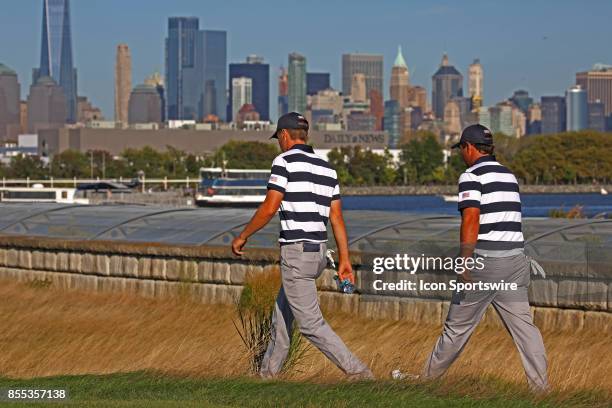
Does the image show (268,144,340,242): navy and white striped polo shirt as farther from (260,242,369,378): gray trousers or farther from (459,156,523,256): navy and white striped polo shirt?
(459,156,523,256): navy and white striped polo shirt

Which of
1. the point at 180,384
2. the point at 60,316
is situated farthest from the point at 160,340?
the point at 180,384

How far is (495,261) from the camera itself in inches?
434

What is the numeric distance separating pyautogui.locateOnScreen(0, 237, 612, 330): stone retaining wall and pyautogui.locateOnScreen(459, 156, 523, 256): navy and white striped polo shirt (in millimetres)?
3956

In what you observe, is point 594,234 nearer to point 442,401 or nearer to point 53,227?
point 442,401

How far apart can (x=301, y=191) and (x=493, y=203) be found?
1.50 meters

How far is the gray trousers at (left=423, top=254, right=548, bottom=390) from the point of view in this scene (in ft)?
35.9

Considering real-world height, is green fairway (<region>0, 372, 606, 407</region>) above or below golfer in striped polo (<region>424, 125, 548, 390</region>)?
below

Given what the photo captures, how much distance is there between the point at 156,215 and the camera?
2377 cm

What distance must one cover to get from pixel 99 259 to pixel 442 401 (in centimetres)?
1196

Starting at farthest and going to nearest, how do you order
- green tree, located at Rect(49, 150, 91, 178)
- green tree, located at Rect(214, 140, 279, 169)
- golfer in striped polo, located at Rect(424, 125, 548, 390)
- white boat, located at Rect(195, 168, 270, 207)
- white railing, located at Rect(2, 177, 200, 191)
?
green tree, located at Rect(214, 140, 279, 169), green tree, located at Rect(49, 150, 91, 178), white railing, located at Rect(2, 177, 200, 191), white boat, located at Rect(195, 168, 270, 207), golfer in striped polo, located at Rect(424, 125, 548, 390)

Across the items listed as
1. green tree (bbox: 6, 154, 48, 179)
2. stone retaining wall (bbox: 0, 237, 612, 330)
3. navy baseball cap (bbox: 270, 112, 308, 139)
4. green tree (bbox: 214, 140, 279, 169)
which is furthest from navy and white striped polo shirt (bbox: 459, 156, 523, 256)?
green tree (bbox: 214, 140, 279, 169)

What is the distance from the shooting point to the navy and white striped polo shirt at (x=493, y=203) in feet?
35.9

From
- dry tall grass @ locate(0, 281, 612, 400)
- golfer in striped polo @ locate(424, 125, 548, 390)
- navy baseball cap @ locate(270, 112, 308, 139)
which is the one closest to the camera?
golfer in striped polo @ locate(424, 125, 548, 390)

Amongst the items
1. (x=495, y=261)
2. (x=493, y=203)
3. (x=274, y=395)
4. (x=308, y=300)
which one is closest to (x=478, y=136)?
(x=493, y=203)
